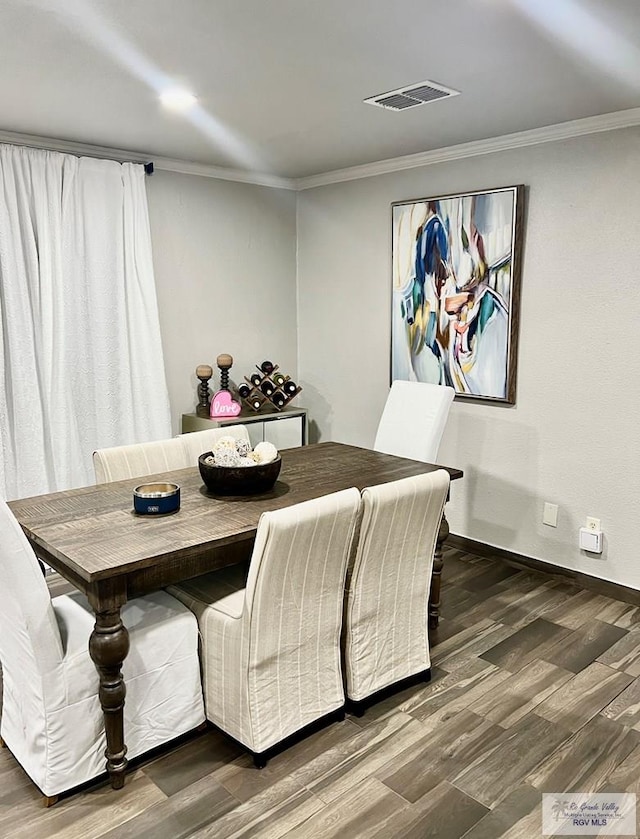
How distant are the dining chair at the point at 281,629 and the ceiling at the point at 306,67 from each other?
1.50 meters

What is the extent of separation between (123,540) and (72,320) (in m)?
2.01

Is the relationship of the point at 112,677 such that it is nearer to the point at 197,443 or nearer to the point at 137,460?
the point at 137,460

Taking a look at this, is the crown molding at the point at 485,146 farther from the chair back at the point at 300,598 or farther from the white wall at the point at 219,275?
the chair back at the point at 300,598

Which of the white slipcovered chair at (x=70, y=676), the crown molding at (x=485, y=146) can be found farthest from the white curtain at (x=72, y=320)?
the white slipcovered chair at (x=70, y=676)

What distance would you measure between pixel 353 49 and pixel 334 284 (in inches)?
95.6

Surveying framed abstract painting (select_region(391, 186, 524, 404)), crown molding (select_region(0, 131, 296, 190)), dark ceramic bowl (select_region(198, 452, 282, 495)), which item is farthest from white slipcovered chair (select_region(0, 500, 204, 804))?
crown molding (select_region(0, 131, 296, 190))

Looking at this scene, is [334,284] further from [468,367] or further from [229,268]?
[468,367]

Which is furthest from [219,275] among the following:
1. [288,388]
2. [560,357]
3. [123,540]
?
[123,540]

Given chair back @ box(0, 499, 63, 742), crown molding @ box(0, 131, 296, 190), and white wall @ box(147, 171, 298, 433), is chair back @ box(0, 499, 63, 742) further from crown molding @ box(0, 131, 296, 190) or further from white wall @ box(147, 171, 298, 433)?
crown molding @ box(0, 131, 296, 190)

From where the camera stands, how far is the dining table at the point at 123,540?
6.46 ft

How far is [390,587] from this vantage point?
2.45 meters

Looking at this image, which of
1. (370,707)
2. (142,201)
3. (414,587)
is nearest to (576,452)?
(414,587)

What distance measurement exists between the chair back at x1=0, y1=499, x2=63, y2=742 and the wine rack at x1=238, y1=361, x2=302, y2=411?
252 centimetres

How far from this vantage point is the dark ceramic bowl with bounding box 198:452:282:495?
2537 millimetres
